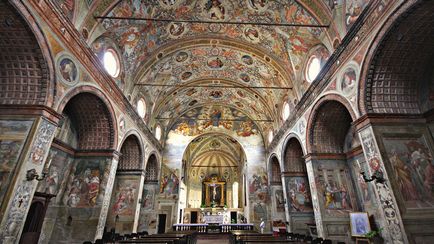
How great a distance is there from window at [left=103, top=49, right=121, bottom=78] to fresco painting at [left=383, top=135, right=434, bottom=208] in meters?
11.2

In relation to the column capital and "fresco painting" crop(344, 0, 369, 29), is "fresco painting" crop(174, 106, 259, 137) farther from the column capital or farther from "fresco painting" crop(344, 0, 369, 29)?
the column capital

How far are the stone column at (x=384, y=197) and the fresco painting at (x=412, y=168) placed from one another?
0.26 metres

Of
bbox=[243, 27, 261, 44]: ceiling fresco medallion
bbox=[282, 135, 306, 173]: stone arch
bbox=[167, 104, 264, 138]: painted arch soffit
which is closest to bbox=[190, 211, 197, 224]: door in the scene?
bbox=[167, 104, 264, 138]: painted arch soffit

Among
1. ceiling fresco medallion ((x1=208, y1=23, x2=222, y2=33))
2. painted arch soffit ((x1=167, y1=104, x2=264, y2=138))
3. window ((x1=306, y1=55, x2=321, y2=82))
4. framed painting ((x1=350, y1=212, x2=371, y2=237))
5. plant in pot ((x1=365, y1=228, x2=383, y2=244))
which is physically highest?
ceiling fresco medallion ((x1=208, y1=23, x2=222, y2=33))

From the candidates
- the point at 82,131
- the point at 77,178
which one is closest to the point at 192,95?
the point at 82,131

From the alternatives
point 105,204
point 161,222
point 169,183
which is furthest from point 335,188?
point 161,222

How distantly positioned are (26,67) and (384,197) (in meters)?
10.6

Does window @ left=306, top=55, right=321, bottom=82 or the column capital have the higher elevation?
window @ left=306, top=55, right=321, bottom=82

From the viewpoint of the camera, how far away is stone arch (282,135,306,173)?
14672 millimetres

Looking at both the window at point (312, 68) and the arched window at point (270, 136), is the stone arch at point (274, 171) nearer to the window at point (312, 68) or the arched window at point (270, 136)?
the arched window at point (270, 136)

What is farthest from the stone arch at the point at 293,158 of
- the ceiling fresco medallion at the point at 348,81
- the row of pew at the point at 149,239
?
the row of pew at the point at 149,239

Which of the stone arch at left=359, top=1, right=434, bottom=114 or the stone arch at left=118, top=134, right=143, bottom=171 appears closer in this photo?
the stone arch at left=359, top=1, right=434, bottom=114

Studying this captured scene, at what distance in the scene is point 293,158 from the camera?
15.0 metres

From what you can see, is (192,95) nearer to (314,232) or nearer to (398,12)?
(314,232)
